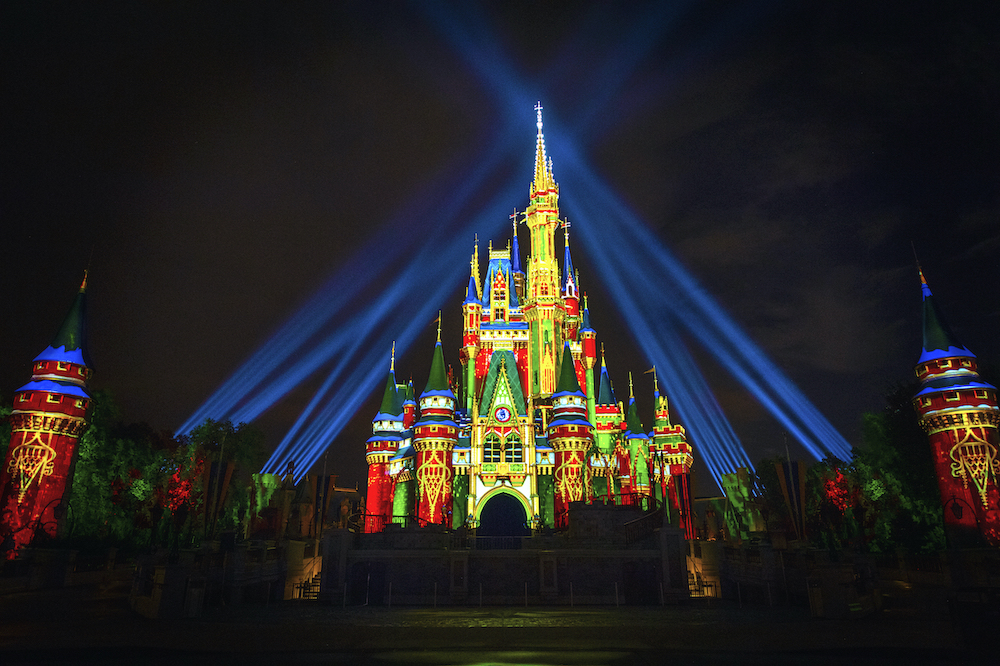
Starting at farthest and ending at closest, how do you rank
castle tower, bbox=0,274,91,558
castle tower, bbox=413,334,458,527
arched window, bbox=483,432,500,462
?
arched window, bbox=483,432,500,462, castle tower, bbox=413,334,458,527, castle tower, bbox=0,274,91,558

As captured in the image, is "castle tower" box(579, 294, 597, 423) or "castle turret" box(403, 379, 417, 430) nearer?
"castle turret" box(403, 379, 417, 430)

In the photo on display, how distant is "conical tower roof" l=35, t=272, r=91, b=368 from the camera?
116 feet

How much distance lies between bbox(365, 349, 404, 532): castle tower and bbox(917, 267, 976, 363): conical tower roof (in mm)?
42938

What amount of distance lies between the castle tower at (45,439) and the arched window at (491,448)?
27.7 m

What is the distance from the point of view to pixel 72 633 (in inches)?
537

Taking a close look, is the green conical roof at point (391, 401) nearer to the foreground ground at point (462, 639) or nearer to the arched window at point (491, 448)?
the arched window at point (491, 448)

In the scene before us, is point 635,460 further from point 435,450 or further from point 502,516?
point 435,450

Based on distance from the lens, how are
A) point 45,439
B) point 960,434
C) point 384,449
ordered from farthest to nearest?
point 384,449 < point 960,434 < point 45,439

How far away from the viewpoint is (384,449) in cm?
5441

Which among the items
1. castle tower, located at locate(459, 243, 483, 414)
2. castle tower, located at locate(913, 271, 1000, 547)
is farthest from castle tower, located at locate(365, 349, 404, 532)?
castle tower, located at locate(913, 271, 1000, 547)

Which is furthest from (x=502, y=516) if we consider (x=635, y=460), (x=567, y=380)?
(x=635, y=460)

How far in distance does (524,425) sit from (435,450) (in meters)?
7.98

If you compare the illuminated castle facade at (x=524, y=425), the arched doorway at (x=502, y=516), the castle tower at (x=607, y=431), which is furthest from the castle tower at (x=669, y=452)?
the arched doorway at (x=502, y=516)

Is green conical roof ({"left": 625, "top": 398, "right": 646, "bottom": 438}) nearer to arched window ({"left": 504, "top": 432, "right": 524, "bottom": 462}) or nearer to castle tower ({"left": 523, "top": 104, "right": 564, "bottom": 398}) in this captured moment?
castle tower ({"left": 523, "top": 104, "right": 564, "bottom": 398})
